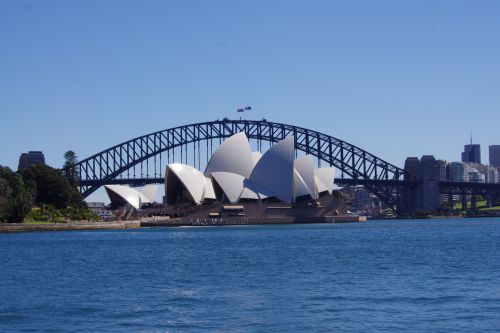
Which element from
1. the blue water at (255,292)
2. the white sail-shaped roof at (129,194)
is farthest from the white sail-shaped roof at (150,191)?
the blue water at (255,292)

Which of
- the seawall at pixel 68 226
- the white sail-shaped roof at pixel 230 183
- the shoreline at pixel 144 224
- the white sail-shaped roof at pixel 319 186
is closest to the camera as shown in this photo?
the seawall at pixel 68 226

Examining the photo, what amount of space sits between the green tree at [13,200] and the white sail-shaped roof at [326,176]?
5045cm

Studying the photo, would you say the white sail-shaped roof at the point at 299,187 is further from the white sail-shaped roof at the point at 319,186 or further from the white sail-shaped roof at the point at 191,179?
the white sail-shaped roof at the point at 191,179

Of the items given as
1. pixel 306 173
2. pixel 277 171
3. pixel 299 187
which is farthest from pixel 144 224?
pixel 306 173

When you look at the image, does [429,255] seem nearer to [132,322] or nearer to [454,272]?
[454,272]

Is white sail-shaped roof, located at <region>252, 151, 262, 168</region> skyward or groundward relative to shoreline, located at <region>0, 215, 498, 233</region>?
skyward

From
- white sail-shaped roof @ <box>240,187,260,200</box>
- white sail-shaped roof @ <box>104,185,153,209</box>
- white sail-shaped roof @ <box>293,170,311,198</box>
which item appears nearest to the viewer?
white sail-shaped roof @ <box>240,187,260,200</box>

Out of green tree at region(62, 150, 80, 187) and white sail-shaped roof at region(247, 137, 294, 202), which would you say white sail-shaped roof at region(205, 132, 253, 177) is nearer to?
white sail-shaped roof at region(247, 137, 294, 202)

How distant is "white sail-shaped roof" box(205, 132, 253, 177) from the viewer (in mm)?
118625

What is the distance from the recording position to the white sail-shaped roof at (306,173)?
12306 centimetres

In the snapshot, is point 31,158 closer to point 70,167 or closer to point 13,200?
point 70,167

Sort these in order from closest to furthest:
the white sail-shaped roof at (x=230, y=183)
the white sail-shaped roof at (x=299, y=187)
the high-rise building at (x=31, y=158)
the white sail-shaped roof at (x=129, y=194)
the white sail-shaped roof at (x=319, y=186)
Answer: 1. the white sail-shaped roof at (x=230, y=183)
2. the white sail-shaped roof at (x=299, y=187)
3. the white sail-shaped roof at (x=129, y=194)
4. the white sail-shaped roof at (x=319, y=186)
5. the high-rise building at (x=31, y=158)

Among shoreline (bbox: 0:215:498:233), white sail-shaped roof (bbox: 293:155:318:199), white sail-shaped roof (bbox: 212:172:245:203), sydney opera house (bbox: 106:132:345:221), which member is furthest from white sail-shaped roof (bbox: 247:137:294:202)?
shoreline (bbox: 0:215:498:233)

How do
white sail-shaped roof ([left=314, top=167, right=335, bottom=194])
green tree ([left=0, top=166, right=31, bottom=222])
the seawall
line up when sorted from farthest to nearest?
white sail-shaped roof ([left=314, top=167, right=335, bottom=194]), green tree ([left=0, top=166, right=31, bottom=222]), the seawall
